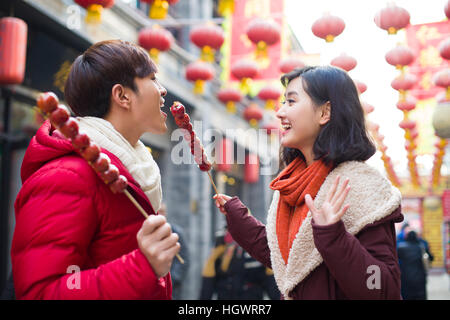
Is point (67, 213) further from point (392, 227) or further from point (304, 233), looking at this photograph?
point (392, 227)

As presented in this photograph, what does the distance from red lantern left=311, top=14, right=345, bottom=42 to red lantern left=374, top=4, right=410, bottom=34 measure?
1.21 ft

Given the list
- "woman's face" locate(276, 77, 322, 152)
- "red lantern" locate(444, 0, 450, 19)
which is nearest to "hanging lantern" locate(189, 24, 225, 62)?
"red lantern" locate(444, 0, 450, 19)

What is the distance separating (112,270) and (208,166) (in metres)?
1.21

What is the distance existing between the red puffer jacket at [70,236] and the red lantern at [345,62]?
2.98 meters

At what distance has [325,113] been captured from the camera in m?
2.21

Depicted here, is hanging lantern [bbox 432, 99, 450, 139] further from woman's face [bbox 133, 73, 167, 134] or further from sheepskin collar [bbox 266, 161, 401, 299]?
woman's face [bbox 133, 73, 167, 134]

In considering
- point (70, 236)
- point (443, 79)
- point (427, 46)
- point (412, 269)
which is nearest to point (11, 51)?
point (70, 236)

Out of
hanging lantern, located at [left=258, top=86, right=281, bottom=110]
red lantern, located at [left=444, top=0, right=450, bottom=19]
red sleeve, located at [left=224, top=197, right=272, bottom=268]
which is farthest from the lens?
hanging lantern, located at [left=258, top=86, right=281, bottom=110]

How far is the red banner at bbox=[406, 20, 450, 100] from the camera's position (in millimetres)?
8180

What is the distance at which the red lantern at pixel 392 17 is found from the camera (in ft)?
14.7

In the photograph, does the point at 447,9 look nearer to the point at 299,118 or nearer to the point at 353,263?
the point at 299,118

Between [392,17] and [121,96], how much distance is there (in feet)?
11.5

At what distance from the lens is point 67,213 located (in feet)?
5.14

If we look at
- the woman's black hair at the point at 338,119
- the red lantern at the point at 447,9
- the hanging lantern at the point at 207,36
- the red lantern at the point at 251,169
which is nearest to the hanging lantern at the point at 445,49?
the red lantern at the point at 447,9
